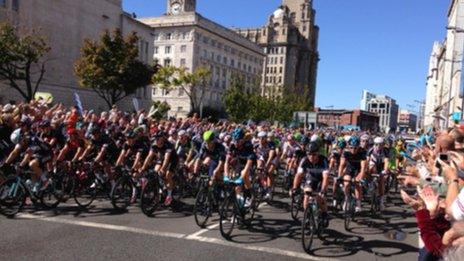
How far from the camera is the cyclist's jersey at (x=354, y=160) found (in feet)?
35.6

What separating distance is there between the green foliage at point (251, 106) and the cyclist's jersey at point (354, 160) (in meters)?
58.3

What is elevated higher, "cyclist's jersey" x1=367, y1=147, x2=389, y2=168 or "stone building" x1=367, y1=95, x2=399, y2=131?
"stone building" x1=367, y1=95, x2=399, y2=131

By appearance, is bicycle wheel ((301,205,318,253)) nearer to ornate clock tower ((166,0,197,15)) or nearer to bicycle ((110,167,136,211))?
bicycle ((110,167,136,211))

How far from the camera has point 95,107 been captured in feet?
186

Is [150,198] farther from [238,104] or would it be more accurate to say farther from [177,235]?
[238,104]

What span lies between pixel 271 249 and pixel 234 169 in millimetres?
2399

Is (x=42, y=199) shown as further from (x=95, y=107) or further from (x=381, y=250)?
(x=95, y=107)

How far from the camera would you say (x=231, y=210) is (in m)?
8.75

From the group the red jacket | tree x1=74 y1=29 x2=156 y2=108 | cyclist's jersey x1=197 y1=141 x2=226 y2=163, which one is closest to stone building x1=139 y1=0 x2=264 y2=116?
tree x1=74 y1=29 x2=156 y2=108

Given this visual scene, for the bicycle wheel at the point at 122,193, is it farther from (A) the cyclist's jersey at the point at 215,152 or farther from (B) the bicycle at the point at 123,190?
(A) the cyclist's jersey at the point at 215,152

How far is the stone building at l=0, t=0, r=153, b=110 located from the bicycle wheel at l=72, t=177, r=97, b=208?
33.0 meters

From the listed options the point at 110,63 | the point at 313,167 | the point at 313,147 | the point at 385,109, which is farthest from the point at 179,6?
the point at 313,167

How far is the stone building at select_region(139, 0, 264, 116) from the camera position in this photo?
9150cm

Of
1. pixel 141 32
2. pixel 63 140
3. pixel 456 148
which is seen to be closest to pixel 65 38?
pixel 141 32
